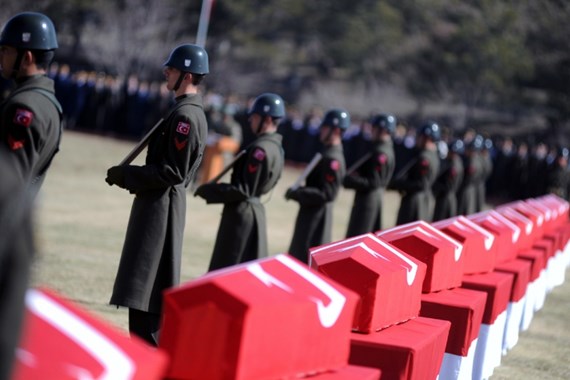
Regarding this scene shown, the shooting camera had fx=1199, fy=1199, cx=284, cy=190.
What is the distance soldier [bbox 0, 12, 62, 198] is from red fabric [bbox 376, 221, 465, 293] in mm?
2200

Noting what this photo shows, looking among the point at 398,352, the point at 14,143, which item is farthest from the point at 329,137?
the point at 398,352

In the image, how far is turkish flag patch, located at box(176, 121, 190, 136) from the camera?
23.4 feet

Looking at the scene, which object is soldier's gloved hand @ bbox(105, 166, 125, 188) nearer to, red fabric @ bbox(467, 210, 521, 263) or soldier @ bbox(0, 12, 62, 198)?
soldier @ bbox(0, 12, 62, 198)

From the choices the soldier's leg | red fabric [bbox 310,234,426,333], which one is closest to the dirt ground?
the soldier's leg

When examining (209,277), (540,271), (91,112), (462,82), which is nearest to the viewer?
(209,277)

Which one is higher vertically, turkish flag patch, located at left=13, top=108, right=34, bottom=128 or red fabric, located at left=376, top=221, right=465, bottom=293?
turkish flag patch, located at left=13, top=108, right=34, bottom=128

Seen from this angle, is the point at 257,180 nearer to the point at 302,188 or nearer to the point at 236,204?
the point at 236,204

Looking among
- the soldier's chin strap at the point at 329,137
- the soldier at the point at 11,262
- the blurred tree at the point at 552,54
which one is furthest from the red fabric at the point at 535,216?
the blurred tree at the point at 552,54

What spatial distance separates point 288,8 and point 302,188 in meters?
53.5

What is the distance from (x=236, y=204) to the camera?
30.3 feet

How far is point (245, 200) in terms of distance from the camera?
9.22m

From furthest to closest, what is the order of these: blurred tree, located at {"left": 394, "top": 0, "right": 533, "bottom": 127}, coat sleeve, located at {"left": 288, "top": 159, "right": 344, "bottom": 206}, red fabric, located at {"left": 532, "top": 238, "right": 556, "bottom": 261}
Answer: blurred tree, located at {"left": 394, "top": 0, "right": 533, "bottom": 127}
red fabric, located at {"left": 532, "top": 238, "right": 556, "bottom": 261}
coat sleeve, located at {"left": 288, "top": 159, "right": 344, "bottom": 206}

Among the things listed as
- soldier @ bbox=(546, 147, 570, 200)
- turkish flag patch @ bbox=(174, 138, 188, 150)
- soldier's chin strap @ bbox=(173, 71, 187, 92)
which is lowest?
soldier @ bbox=(546, 147, 570, 200)

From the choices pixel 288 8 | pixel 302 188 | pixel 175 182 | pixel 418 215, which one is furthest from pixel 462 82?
pixel 175 182
